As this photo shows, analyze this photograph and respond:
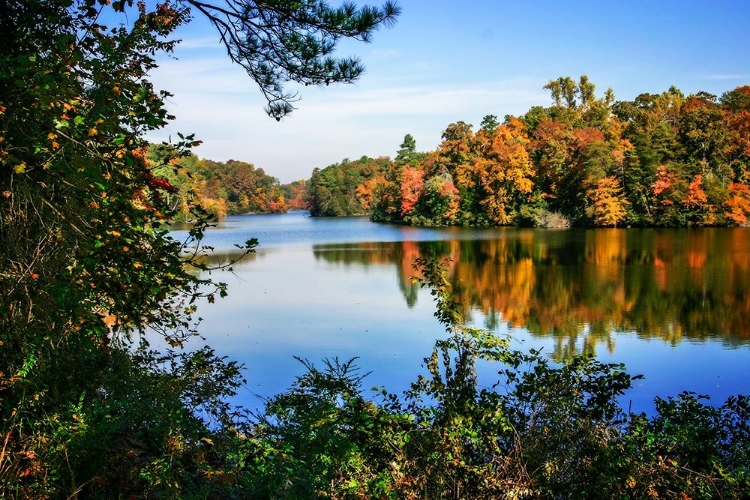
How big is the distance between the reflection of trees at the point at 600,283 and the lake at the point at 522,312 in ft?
0.11

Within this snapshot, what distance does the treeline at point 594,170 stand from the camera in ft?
98.6

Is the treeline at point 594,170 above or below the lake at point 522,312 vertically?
above

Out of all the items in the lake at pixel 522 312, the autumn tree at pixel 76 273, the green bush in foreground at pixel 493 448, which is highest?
the autumn tree at pixel 76 273

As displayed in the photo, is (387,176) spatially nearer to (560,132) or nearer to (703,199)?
(560,132)

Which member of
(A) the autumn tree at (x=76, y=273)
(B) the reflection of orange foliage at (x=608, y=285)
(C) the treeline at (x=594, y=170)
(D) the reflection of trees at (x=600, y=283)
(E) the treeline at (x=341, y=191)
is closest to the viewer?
(A) the autumn tree at (x=76, y=273)

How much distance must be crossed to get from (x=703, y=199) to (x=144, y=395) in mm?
30895

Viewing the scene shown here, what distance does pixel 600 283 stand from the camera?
14227mm

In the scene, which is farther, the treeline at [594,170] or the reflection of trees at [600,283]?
the treeline at [594,170]

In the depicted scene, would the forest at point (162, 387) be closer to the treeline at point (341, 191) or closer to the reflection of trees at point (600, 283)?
the reflection of trees at point (600, 283)

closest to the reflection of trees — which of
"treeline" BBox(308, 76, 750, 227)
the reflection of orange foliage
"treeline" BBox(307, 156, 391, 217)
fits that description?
the reflection of orange foliage

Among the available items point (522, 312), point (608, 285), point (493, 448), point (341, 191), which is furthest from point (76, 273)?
point (341, 191)

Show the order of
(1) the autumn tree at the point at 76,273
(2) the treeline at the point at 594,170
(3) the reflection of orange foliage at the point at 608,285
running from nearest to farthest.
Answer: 1. (1) the autumn tree at the point at 76,273
2. (3) the reflection of orange foliage at the point at 608,285
3. (2) the treeline at the point at 594,170

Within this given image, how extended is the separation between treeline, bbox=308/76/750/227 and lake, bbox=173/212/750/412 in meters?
8.97

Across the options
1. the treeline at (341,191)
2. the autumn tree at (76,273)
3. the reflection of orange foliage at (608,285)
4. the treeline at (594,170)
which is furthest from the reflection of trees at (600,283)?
the treeline at (341,191)
